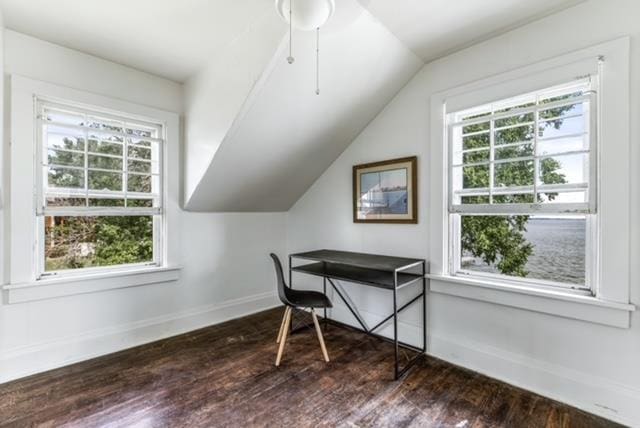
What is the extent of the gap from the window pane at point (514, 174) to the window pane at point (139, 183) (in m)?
3.05

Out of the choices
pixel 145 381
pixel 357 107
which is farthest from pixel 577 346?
pixel 145 381

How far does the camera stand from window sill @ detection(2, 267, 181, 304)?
7.09ft

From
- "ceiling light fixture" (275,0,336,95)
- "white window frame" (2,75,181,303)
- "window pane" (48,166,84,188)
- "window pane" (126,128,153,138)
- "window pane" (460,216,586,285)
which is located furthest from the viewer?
"window pane" (126,128,153,138)

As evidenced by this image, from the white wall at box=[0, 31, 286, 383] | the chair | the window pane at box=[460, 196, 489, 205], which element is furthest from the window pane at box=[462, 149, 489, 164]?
Answer: the white wall at box=[0, 31, 286, 383]

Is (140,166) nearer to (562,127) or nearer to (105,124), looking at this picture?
(105,124)

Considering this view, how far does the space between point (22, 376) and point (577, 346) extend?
379cm

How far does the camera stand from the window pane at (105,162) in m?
2.50

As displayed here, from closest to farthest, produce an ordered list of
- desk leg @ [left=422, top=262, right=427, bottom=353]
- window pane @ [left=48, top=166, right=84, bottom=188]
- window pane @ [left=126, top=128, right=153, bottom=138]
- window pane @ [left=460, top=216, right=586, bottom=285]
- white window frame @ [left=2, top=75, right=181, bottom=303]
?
window pane @ [left=460, top=216, right=586, bottom=285] < white window frame @ [left=2, top=75, right=181, bottom=303] < window pane @ [left=48, top=166, right=84, bottom=188] < desk leg @ [left=422, top=262, right=427, bottom=353] < window pane @ [left=126, top=128, right=153, bottom=138]

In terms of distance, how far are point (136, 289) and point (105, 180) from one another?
1020 millimetres

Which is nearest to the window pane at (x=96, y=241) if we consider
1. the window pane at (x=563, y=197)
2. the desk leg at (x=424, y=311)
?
the desk leg at (x=424, y=311)

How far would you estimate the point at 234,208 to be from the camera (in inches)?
132

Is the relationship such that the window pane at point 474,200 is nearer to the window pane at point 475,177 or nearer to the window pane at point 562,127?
the window pane at point 475,177

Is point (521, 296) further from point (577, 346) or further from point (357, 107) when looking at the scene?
point (357, 107)

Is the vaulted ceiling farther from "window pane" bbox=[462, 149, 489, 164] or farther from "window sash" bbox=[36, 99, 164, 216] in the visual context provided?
"window pane" bbox=[462, 149, 489, 164]
